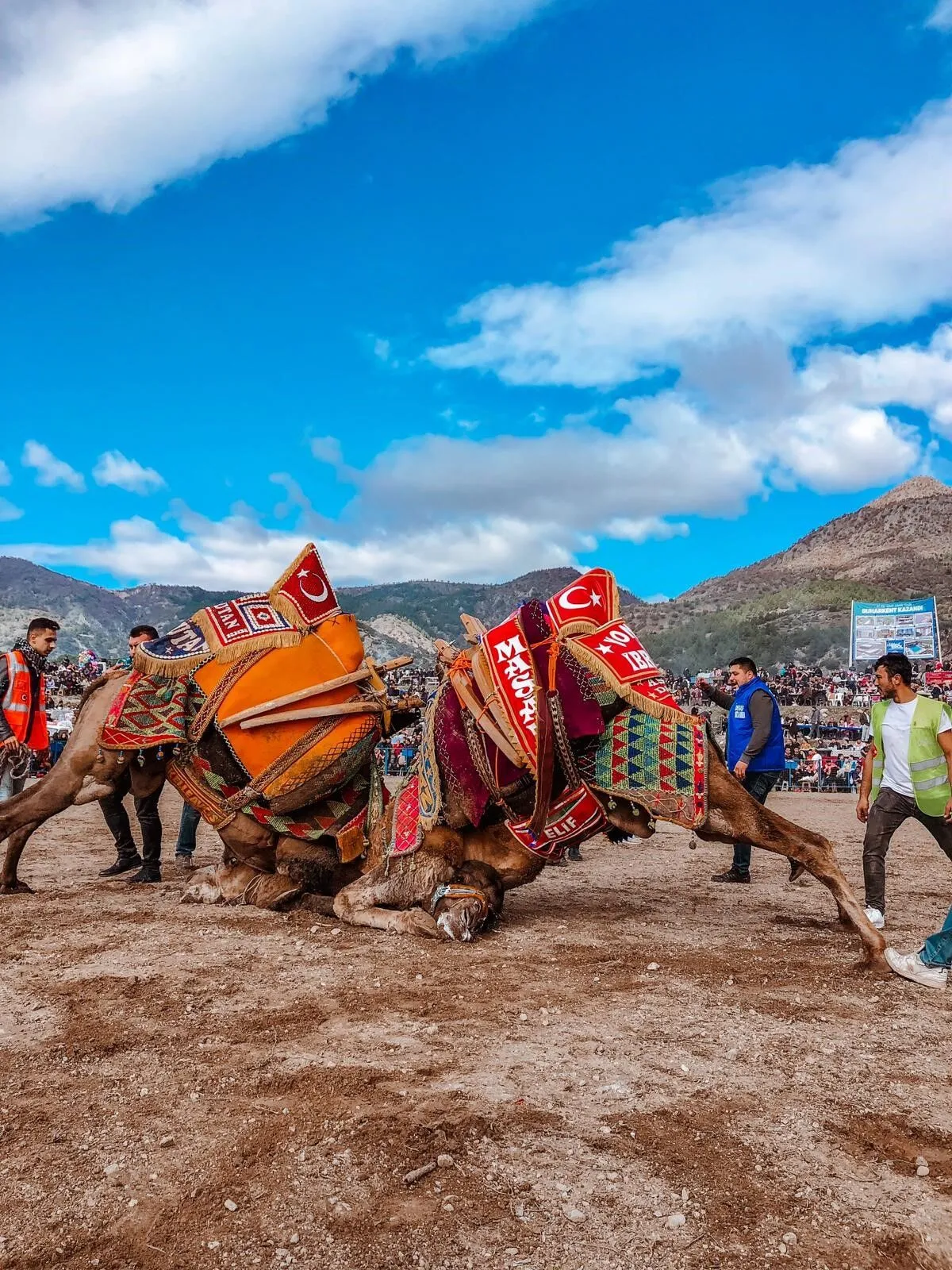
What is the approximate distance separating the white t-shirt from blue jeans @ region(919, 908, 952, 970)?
130 centimetres

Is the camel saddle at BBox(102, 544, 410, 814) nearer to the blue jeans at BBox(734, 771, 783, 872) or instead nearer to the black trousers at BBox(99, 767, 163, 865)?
the black trousers at BBox(99, 767, 163, 865)

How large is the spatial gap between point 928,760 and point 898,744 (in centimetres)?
24

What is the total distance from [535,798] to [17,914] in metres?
3.55

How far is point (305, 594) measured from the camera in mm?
6215

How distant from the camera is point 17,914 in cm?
573

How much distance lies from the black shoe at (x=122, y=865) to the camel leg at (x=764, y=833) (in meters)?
5.05

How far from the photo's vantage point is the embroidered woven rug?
4914 millimetres

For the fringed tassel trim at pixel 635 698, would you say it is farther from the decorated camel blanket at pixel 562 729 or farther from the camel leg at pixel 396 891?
the camel leg at pixel 396 891

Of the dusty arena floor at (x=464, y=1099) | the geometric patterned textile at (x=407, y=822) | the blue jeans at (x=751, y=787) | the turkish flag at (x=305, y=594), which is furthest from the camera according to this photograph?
the blue jeans at (x=751, y=787)

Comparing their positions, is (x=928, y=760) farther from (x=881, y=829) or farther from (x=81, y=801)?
(x=81, y=801)

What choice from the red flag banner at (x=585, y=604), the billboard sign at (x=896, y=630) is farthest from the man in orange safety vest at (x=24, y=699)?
the billboard sign at (x=896, y=630)

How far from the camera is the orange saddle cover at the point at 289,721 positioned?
571 centimetres

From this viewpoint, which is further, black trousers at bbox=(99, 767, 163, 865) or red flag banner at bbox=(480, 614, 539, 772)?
black trousers at bbox=(99, 767, 163, 865)

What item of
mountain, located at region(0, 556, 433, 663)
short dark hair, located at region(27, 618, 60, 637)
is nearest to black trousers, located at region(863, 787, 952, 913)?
short dark hair, located at region(27, 618, 60, 637)
